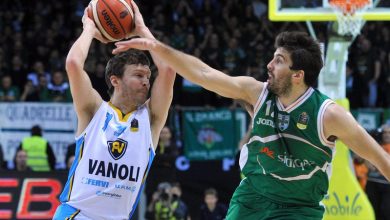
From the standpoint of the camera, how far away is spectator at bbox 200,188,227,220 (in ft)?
37.2

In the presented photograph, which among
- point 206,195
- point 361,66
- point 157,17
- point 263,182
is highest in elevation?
point 157,17

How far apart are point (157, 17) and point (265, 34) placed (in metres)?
2.53

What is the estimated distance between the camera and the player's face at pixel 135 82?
5.29 meters

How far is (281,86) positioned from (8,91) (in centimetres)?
1012

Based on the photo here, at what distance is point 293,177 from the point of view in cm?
503

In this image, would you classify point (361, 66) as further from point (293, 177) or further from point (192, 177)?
point (293, 177)

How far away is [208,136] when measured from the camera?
13.4m

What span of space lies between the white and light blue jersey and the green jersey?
80 centimetres

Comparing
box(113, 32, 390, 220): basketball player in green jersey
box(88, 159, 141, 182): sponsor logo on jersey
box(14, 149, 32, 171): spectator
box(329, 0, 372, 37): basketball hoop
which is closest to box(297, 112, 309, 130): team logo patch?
box(113, 32, 390, 220): basketball player in green jersey

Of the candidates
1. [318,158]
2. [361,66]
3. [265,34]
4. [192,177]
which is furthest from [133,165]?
[265,34]

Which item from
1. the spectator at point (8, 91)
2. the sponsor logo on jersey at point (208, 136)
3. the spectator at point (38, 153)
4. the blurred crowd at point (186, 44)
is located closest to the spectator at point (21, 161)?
the spectator at point (38, 153)

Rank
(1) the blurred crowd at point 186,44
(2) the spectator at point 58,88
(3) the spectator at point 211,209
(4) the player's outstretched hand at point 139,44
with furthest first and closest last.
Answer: (1) the blurred crowd at point 186,44
(2) the spectator at point 58,88
(3) the spectator at point 211,209
(4) the player's outstretched hand at point 139,44

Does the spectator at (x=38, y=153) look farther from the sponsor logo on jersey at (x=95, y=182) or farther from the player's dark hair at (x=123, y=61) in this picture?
the sponsor logo on jersey at (x=95, y=182)

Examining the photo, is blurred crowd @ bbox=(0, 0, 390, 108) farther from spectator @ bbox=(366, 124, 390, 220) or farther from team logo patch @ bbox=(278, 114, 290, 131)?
team logo patch @ bbox=(278, 114, 290, 131)
